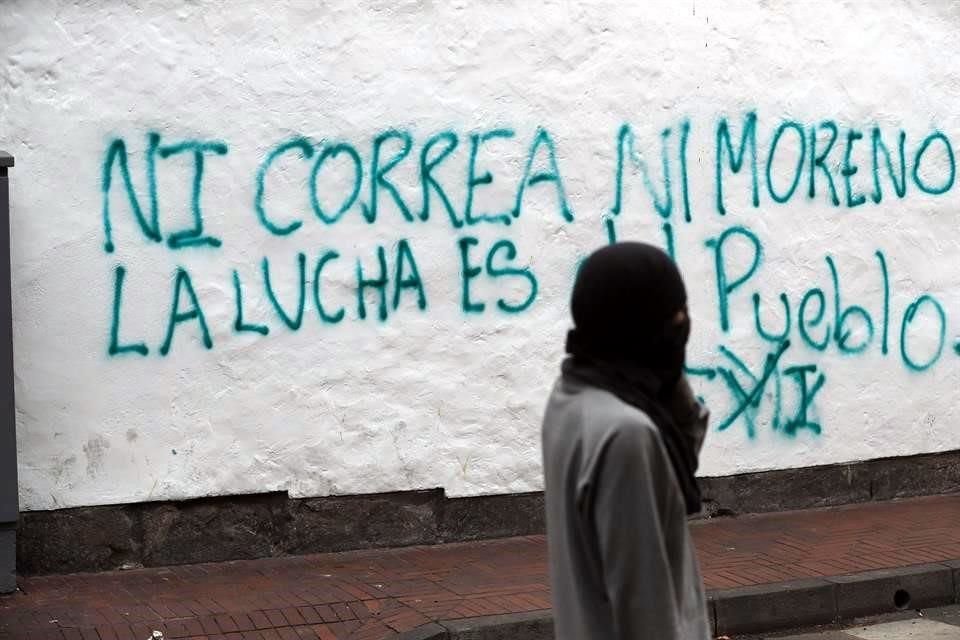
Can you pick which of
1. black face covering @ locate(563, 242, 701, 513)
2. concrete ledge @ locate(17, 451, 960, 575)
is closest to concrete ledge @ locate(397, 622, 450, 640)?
concrete ledge @ locate(17, 451, 960, 575)

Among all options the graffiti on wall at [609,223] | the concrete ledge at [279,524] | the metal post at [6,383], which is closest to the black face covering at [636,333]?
the metal post at [6,383]

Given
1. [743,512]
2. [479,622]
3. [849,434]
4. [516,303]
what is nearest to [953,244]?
[849,434]

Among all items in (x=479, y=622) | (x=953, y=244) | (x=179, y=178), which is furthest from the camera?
(x=953, y=244)

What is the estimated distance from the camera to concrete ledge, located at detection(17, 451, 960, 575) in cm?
693

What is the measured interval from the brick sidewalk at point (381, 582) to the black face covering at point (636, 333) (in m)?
3.38

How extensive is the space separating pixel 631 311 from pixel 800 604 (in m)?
4.22

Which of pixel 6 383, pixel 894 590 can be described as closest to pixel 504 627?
pixel 894 590

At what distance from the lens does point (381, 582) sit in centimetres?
679

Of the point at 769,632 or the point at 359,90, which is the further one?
the point at 359,90

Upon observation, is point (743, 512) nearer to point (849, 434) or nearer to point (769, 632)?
point (849, 434)

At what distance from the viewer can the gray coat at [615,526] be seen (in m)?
2.57

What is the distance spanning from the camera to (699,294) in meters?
8.08

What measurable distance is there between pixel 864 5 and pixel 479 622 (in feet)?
15.1

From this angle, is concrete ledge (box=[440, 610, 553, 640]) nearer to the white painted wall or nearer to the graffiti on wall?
the white painted wall
